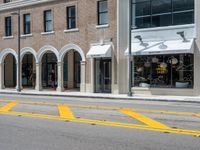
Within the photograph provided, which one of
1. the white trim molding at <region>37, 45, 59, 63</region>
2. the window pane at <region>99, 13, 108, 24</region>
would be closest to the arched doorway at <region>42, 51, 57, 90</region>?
the white trim molding at <region>37, 45, 59, 63</region>

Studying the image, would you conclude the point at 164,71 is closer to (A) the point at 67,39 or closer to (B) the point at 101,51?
(B) the point at 101,51

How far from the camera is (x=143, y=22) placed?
2412 centimetres

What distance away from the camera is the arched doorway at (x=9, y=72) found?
1393 inches

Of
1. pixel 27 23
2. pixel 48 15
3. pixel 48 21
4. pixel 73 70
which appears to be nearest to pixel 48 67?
pixel 73 70

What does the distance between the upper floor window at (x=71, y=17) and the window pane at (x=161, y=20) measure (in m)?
7.00

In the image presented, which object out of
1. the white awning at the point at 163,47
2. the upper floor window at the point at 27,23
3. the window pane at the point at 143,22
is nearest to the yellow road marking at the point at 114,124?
the white awning at the point at 163,47

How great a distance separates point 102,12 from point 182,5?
244 inches

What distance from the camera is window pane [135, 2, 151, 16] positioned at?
23933 mm

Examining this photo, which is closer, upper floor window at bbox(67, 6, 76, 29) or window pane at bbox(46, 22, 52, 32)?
upper floor window at bbox(67, 6, 76, 29)

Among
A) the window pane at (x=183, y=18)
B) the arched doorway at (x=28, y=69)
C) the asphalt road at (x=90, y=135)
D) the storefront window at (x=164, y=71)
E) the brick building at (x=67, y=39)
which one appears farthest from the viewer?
the arched doorway at (x=28, y=69)

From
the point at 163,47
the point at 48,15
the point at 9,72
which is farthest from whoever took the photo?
the point at 9,72

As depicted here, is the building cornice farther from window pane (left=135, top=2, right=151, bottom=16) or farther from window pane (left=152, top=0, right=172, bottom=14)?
window pane (left=152, top=0, right=172, bottom=14)

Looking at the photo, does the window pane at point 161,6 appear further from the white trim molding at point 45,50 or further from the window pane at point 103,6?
the white trim molding at point 45,50

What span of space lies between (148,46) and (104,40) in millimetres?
3748
